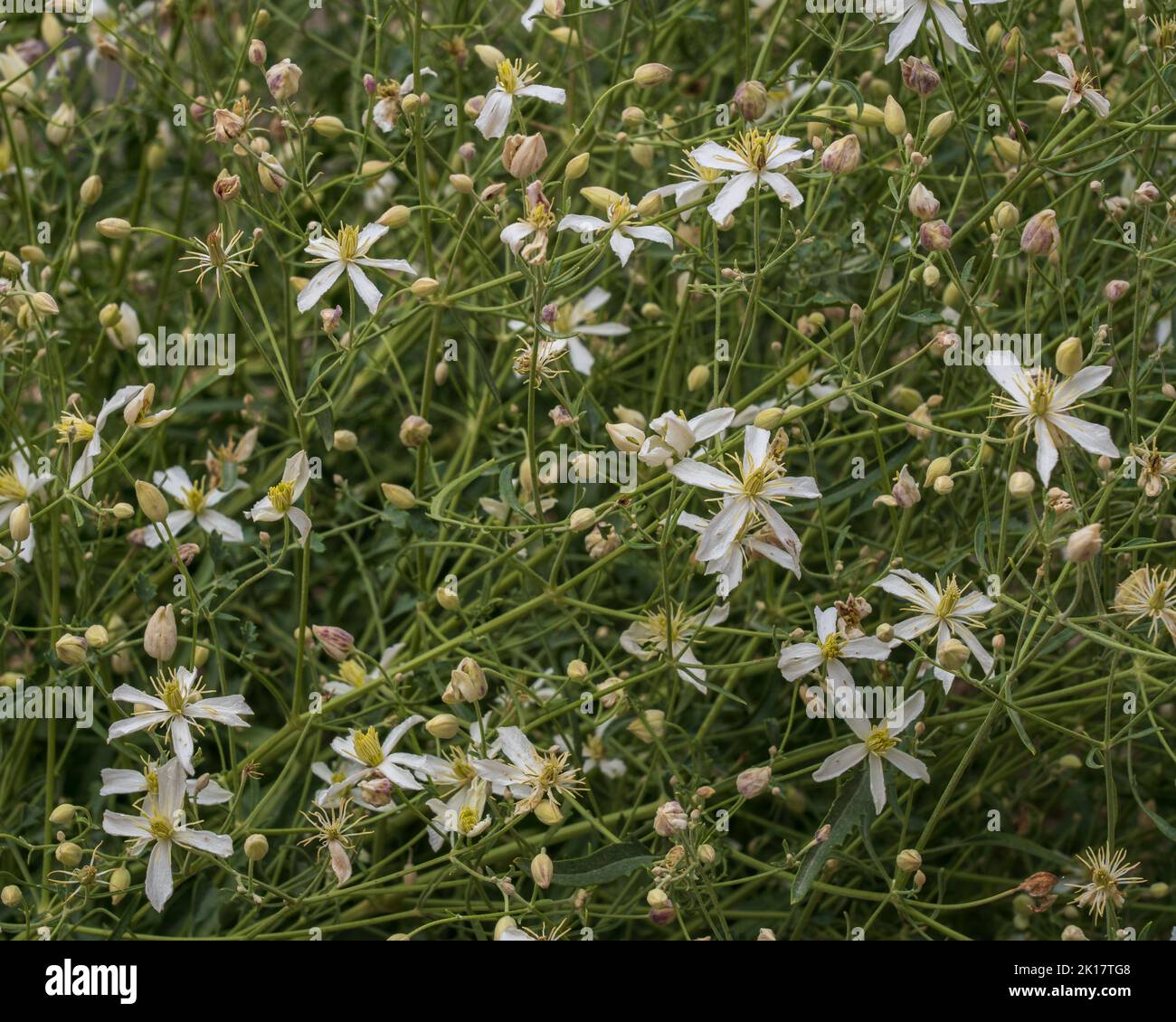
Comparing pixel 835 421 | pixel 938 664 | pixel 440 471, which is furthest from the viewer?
pixel 440 471

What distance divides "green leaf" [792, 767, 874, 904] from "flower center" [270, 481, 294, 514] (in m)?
0.36

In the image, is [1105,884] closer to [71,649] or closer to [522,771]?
[522,771]

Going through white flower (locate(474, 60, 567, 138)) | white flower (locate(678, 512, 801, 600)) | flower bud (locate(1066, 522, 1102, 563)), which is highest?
white flower (locate(474, 60, 567, 138))

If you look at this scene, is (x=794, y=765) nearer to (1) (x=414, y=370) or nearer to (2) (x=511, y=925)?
(2) (x=511, y=925)

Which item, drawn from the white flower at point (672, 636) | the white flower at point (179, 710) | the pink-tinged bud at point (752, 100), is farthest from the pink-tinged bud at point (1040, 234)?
the white flower at point (179, 710)

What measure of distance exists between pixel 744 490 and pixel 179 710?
13.4 inches

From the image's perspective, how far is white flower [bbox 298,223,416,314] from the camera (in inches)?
30.1

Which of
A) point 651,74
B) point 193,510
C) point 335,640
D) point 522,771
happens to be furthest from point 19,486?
point 651,74

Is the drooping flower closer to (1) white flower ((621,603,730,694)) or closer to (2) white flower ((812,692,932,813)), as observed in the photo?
(2) white flower ((812,692,932,813))

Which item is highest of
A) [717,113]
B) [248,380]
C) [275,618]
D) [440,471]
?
[717,113]

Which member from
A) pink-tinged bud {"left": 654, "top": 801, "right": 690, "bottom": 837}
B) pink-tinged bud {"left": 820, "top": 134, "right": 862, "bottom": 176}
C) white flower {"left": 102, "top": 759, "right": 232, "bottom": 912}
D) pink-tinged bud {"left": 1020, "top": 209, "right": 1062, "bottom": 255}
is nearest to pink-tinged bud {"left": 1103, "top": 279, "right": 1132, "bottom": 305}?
pink-tinged bud {"left": 1020, "top": 209, "right": 1062, "bottom": 255}
